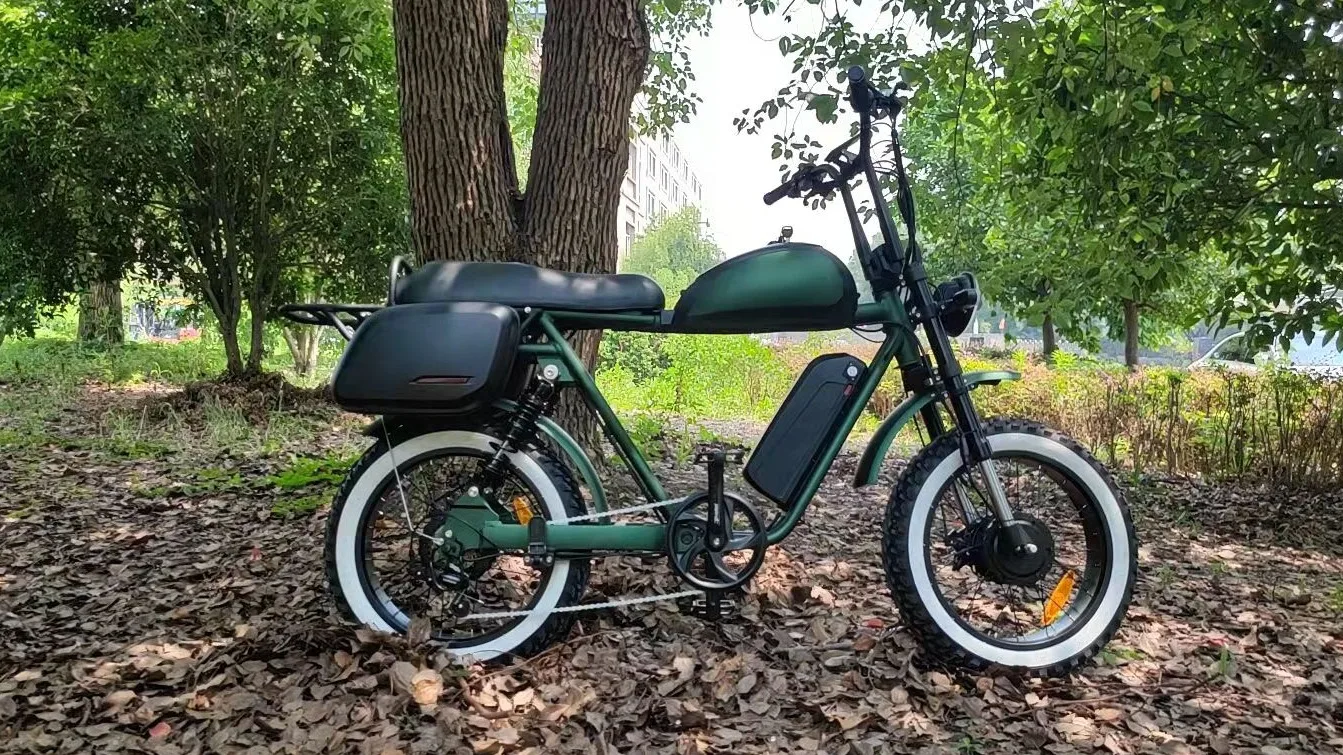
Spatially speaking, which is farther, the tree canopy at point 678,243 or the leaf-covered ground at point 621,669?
the tree canopy at point 678,243

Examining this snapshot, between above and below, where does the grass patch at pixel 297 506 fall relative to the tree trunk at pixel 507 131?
below

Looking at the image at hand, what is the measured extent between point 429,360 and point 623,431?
0.57m

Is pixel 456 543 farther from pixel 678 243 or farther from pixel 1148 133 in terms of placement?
pixel 678 243

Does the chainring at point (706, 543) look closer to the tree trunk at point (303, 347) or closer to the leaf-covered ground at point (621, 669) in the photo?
the leaf-covered ground at point (621, 669)

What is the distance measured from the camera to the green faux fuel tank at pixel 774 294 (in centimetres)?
231

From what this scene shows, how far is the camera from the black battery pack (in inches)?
95.8

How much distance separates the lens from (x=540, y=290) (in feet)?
7.72

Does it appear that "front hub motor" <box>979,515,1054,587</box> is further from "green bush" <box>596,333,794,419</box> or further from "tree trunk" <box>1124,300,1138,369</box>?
"tree trunk" <box>1124,300,1138,369</box>

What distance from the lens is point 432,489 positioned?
2648 mm

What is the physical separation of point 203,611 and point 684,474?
2.33 meters

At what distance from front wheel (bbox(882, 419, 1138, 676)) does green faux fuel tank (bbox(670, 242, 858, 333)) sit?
1.59ft

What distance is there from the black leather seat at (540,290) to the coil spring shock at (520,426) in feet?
0.76

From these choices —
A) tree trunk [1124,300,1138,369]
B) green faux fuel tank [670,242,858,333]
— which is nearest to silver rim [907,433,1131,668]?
green faux fuel tank [670,242,858,333]

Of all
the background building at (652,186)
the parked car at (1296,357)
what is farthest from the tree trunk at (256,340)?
the background building at (652,186)
